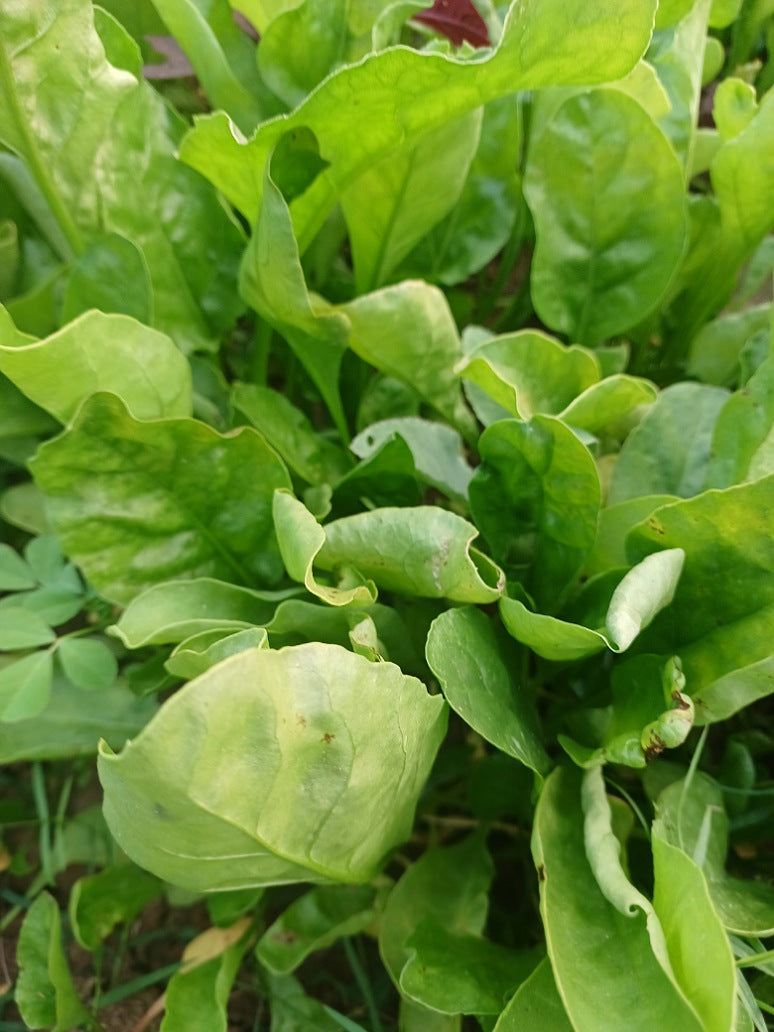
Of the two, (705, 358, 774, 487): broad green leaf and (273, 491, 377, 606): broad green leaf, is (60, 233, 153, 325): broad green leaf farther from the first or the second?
(705, 358, 774, 487): broad green leaf

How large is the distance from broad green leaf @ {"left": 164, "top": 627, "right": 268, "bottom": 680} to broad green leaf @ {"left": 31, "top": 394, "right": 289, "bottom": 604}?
0.41 ft

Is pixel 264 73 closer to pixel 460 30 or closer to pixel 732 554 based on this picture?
pixel 460 30

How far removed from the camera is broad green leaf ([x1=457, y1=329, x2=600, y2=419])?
0.59m

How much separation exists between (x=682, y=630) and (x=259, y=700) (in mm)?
314

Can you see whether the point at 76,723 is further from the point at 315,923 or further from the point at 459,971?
the point at 459,971

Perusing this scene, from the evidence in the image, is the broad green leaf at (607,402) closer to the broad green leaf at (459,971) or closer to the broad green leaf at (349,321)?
the broad green leaf at (349,321)

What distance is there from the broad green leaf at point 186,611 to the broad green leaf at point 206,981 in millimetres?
267

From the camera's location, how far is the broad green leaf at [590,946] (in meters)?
0.44

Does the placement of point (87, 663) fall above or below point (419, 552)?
below

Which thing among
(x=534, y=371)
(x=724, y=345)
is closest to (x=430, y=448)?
(x=534, y=371)

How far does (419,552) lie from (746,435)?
24 centimetres

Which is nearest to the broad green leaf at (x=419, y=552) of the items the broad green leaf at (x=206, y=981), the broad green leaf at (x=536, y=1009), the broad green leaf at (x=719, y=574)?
the broad green leaf at (x=719, y=574)

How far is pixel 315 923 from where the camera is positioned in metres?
0.66

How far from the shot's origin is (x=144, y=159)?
0.67 meters
